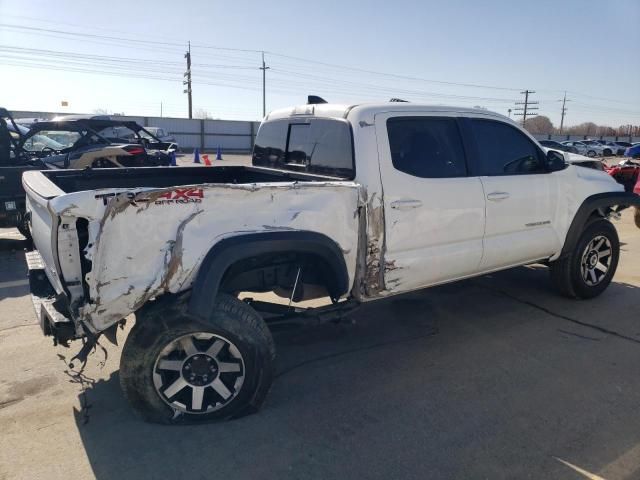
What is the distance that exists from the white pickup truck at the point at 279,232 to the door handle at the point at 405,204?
0.04 feet

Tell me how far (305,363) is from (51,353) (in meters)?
2.04

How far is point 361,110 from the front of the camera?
3699mm

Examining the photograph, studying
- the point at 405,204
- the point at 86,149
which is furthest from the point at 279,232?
the point at 86,149

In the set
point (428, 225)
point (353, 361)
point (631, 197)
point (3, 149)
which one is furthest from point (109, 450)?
point (3, 149)

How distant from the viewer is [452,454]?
284cm

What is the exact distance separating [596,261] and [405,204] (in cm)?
292

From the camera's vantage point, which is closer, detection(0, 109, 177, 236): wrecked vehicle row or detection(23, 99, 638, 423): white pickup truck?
detection(23, 99, 638, 423): white pickup truck

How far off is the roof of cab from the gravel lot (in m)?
1.91

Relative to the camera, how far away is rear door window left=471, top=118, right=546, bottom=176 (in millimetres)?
4301

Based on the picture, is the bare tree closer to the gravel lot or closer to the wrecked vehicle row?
the wrecked vehicle row

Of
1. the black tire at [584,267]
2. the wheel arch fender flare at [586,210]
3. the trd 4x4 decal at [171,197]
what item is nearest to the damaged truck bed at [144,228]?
the trd 4x4 decal at [171,197]

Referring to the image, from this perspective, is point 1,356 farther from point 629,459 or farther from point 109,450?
point 629,459

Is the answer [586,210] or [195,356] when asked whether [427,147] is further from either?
[195,356]

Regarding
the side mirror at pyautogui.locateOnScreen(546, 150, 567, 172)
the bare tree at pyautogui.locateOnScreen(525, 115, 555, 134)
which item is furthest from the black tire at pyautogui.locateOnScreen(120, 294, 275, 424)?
the bare tree at pyautogui.locateOnScreen(525, 115, 555, 134)
